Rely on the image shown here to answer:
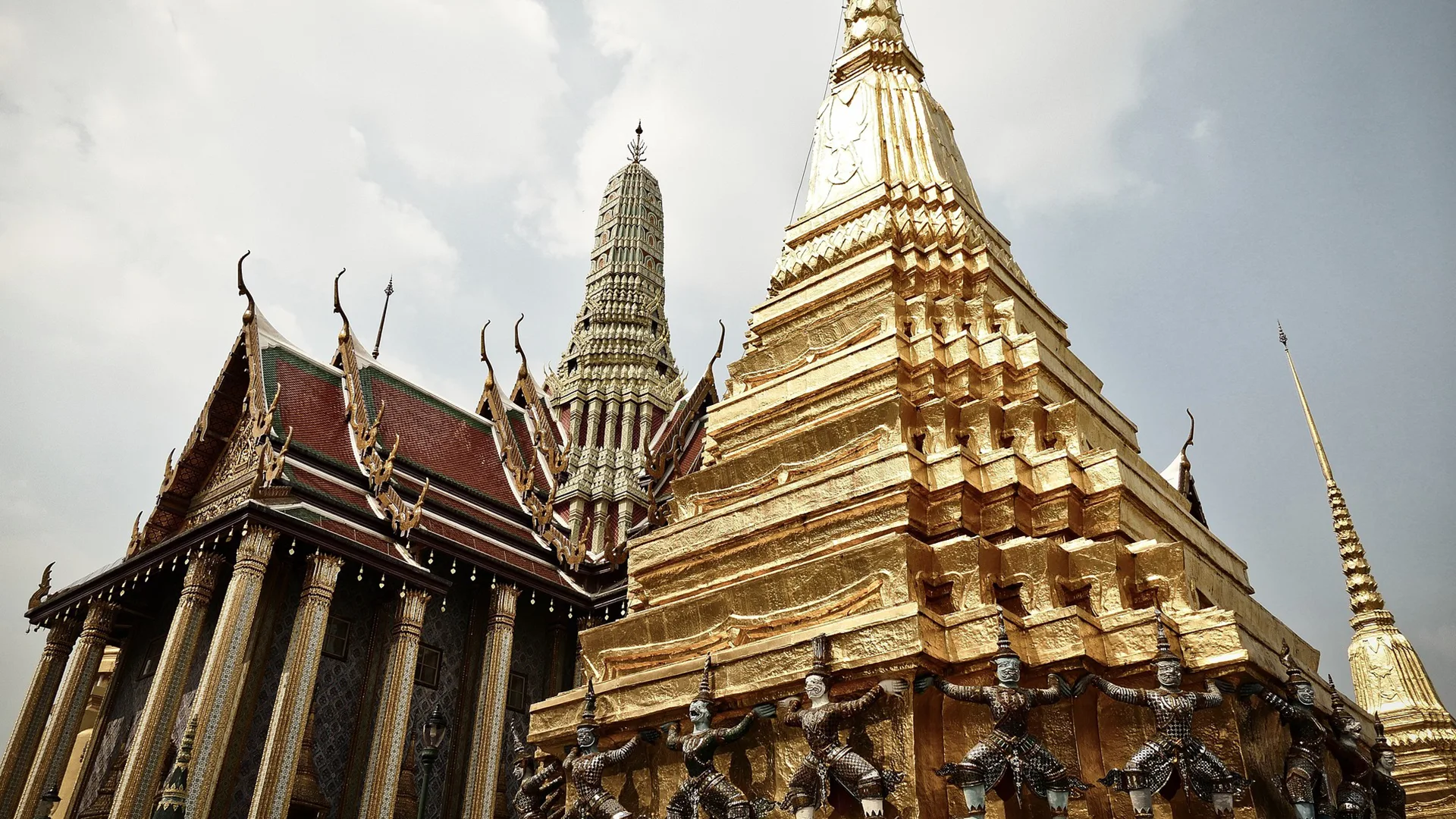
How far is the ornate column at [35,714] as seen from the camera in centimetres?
1258

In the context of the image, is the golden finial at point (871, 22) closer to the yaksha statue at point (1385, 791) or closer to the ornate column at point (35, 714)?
the yaksha statue at point (1385, 791)

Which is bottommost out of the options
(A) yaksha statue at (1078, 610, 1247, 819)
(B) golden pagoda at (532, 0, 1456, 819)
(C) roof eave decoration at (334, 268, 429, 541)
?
(A) yaksha statue at (1078, 610, 1247, 819)

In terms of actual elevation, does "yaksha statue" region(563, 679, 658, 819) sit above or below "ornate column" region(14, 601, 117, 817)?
below

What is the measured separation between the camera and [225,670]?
36.6ft

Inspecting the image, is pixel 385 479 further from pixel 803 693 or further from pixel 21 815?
pixel 803 693

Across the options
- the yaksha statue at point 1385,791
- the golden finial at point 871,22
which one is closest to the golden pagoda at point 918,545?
the yaksha statue at point 1385,791

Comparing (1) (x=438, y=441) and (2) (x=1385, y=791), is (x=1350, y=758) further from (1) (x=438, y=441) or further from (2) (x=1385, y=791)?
(1) (x=438, y=441)

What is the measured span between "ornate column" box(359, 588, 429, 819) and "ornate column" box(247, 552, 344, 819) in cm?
83

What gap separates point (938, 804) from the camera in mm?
5535

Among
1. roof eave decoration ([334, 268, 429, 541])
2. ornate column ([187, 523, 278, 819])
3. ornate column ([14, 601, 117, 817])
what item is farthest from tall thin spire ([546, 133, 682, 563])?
ornate column ([14, 601, 117, 817])

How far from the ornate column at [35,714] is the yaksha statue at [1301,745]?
1352 cm

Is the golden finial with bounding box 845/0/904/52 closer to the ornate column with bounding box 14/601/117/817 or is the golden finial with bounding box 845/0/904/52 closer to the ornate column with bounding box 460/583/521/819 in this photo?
the ornate column with bounding box 460/583/521/819

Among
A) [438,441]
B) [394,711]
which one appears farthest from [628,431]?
[394,711]

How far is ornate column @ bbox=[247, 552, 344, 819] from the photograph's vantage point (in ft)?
36.1
